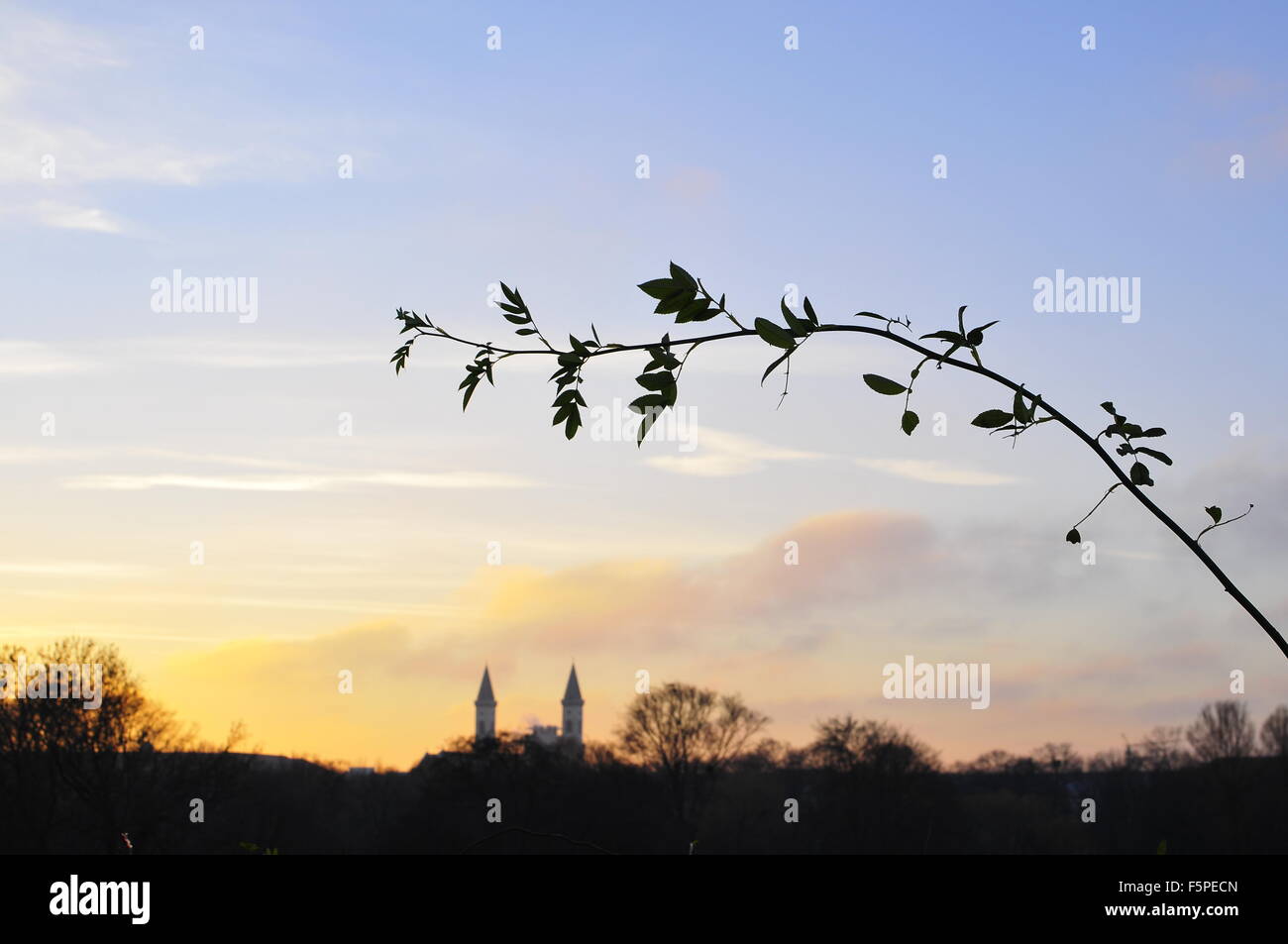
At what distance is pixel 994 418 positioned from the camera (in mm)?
1461

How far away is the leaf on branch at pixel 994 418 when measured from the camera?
1.45 m

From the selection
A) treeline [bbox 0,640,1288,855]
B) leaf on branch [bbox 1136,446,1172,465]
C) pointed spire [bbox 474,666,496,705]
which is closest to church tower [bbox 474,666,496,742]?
pointed spire [bbox 474,666,496,705]

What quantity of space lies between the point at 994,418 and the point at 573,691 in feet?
515

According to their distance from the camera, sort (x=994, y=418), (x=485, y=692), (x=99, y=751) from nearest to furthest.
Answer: (x=994, y=418)
(x=99, y=751)
(x=485, y=692)

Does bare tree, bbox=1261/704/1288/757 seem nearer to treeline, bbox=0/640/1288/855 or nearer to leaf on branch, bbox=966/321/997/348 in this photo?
treeline, bbox=0/640/1288/855

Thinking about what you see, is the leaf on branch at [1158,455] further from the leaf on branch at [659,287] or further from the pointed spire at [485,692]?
the pointed spire at [485,692]

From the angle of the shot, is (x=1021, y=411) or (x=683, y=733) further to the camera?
(x=683, y=733)

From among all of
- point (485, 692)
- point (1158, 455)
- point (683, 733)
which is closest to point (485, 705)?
point (485, 692)

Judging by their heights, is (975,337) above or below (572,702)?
above

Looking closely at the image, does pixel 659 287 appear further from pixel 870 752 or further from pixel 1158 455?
pixel 870 752

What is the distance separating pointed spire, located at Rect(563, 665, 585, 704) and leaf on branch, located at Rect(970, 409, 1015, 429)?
155 m

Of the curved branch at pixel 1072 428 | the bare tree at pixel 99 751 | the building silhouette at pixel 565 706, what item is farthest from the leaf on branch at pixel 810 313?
the building silhouette at pixel 565 706
